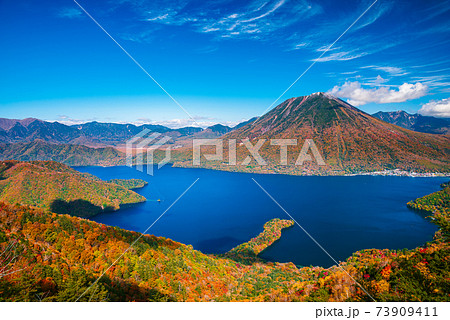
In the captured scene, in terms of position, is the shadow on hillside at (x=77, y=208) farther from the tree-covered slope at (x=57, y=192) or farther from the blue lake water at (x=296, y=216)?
the blue lake water at (x=296, y=216)

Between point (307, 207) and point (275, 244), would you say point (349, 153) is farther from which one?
point (275, 244)

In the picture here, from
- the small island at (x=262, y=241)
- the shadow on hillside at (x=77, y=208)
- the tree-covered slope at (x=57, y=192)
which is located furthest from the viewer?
the shadow on hillside at (x=77, y=208)

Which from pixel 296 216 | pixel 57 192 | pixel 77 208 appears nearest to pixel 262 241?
pixel 296 216

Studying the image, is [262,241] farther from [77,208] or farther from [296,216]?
[77,208]

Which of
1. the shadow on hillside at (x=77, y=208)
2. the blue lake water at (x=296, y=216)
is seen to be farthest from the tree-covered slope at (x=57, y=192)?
the blue lake water at (x=296, y=216)

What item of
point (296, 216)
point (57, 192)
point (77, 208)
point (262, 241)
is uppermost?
point (57, 192)
